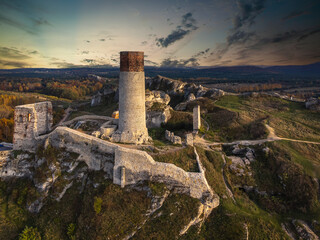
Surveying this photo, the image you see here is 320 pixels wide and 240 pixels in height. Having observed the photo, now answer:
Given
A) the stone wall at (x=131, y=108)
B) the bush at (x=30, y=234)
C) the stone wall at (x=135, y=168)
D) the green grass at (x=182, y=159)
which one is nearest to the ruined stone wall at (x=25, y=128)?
the stone wall at (x=135, y=168)

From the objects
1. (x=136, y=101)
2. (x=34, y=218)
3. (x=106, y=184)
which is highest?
(x=136, y=101)

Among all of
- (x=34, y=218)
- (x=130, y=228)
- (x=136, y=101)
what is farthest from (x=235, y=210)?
(x=34, y=218)

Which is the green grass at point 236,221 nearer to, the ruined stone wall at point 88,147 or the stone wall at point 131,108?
the stone wall at point 131,108

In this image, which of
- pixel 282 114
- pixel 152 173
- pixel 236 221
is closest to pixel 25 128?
pixel 152 173

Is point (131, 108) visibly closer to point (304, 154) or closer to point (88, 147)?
point (88, 147)

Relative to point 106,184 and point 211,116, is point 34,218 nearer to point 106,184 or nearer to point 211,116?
point 106,184
